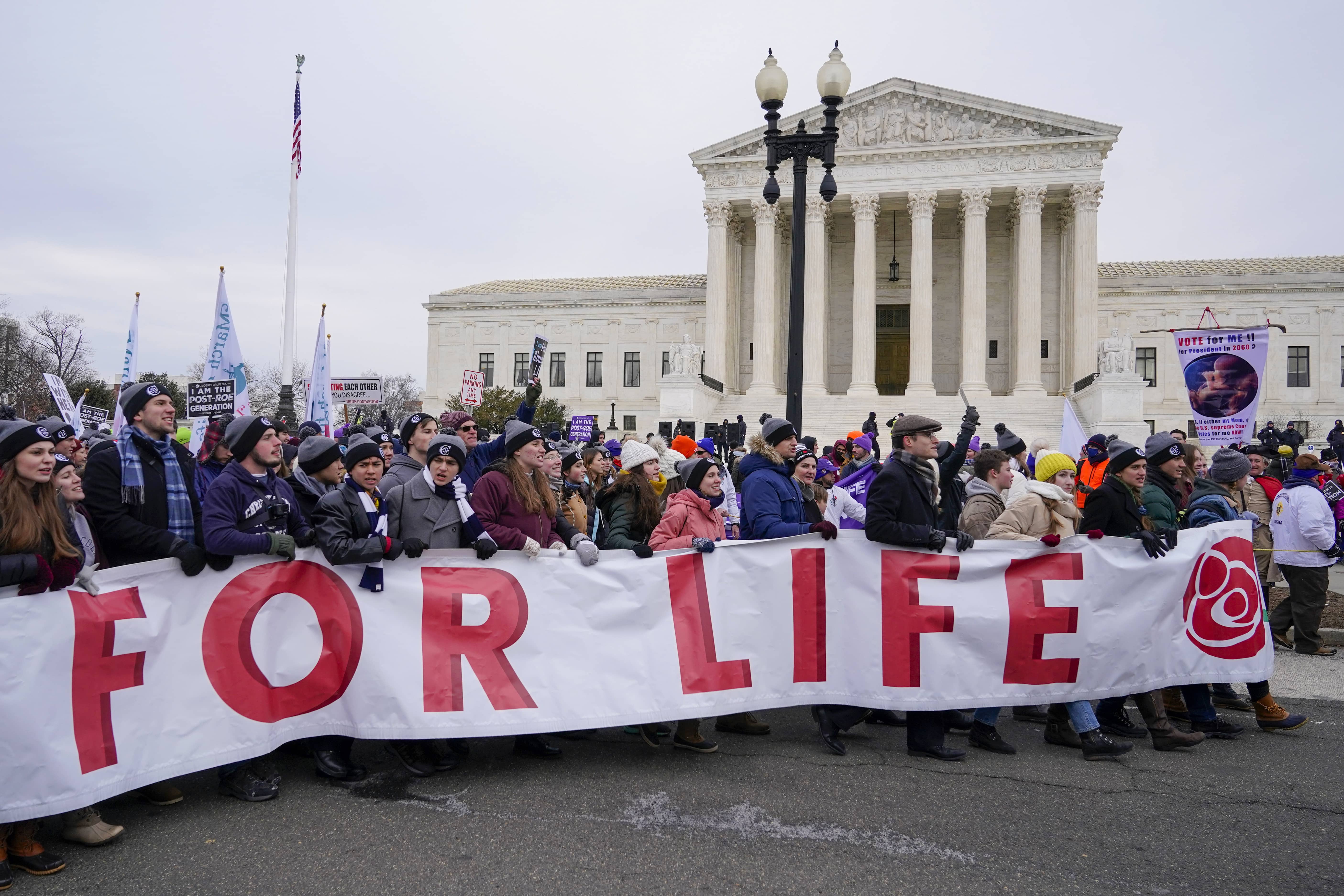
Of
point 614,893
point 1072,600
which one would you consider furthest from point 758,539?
point 614,893

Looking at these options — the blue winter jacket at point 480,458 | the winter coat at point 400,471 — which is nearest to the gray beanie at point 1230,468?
the blue winter jacket at point 480,458

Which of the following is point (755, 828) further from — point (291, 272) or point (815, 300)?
point (815, 300)

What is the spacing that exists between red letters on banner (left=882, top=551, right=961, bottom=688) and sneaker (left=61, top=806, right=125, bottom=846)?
14.3 ft

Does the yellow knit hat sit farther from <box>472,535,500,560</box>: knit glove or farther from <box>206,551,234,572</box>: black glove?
<box>206,551,234,572</box>: black glove

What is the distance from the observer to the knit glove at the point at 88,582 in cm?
432

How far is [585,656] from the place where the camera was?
Answer: 210 inches

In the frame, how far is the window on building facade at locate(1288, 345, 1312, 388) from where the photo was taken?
1877 inches

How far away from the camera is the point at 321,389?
18.0 metres

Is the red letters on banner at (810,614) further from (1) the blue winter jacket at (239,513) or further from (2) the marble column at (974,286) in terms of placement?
(2) the marble column at (974,286)

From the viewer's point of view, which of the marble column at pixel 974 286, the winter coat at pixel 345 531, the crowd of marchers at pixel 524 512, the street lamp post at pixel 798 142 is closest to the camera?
the crowd of marchers at pixel 524 512

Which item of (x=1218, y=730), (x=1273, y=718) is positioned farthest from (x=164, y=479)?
(x=1273, y=718)

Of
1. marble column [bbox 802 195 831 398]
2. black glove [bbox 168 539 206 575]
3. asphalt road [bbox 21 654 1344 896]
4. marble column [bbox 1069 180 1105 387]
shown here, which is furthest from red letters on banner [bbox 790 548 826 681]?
marble column [bbox 1069 180 1105 387]

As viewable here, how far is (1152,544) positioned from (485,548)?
4427 millimetres

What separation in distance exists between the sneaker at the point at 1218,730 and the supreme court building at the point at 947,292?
1240 inches
